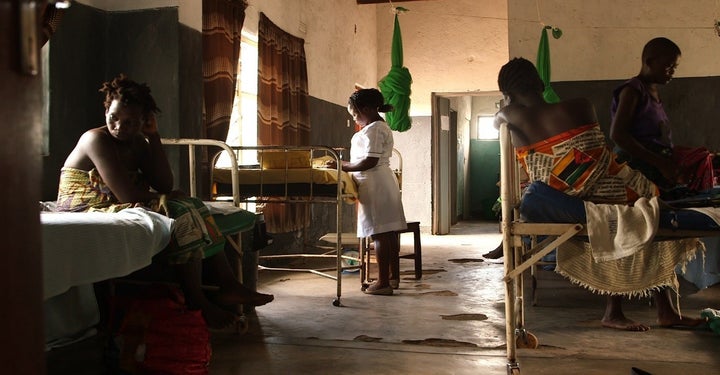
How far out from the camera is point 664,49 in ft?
12.9

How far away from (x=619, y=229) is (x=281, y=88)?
4.74 metres

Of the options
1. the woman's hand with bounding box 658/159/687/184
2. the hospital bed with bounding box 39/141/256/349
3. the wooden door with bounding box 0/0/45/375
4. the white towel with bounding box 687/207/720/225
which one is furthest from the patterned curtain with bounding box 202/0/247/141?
the wooden door with bounding box 0/0/45/375

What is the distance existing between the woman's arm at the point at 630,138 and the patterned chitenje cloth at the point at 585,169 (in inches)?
14.8

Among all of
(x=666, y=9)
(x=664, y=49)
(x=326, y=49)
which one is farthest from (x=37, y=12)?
(x=326, y=49)

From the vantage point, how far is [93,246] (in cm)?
244

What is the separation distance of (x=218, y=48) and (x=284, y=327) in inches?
101

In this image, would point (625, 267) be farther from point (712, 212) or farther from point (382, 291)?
point (382, 291)

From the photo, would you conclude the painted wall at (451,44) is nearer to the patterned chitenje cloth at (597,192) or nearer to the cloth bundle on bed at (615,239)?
the patterned chitenje cloth at (597,192)

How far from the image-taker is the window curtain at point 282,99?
668 cm

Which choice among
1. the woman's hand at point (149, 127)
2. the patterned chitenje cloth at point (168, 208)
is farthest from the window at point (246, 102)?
the patterned chitenje cloth at point (168, 208)

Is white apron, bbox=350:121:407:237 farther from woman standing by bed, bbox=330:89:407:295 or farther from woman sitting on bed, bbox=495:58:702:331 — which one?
woman sitting on bed, bbox=495:58:702:331

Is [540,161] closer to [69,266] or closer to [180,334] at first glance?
[180,334]

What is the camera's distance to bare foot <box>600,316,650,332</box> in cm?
395

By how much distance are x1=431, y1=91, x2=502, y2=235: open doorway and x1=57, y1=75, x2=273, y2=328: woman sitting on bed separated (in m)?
7.82
